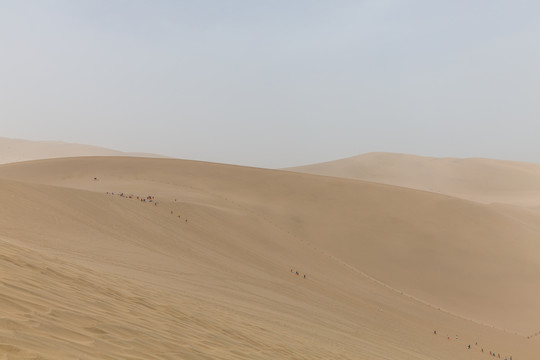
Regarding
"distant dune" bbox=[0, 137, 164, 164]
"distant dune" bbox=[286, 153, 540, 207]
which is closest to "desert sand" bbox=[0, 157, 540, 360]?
"distant dune" bbox=[286, 153, 540, 207]

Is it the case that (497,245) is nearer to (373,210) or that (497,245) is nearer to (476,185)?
(373,210)

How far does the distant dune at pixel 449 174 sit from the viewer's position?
55.6 meters

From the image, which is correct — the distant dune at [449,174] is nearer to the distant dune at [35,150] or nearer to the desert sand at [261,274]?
the desert sand at [261,274]

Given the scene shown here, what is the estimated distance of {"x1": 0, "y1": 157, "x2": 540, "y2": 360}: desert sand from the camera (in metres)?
3.80

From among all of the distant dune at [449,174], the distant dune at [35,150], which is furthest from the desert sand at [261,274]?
the distant dune at [35,150]

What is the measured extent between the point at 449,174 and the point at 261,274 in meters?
63.7

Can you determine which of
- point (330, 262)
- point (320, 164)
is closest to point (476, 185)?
point (320, 164)

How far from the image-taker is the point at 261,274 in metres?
9.47

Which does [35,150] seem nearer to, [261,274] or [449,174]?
[449,174]

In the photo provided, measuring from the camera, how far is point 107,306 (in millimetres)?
4180

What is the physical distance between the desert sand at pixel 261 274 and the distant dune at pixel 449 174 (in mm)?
35545

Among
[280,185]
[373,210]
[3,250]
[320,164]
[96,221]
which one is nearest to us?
[3,250]

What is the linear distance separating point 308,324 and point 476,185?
2392 inches

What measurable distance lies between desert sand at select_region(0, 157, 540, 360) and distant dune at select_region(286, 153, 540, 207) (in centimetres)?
3554
